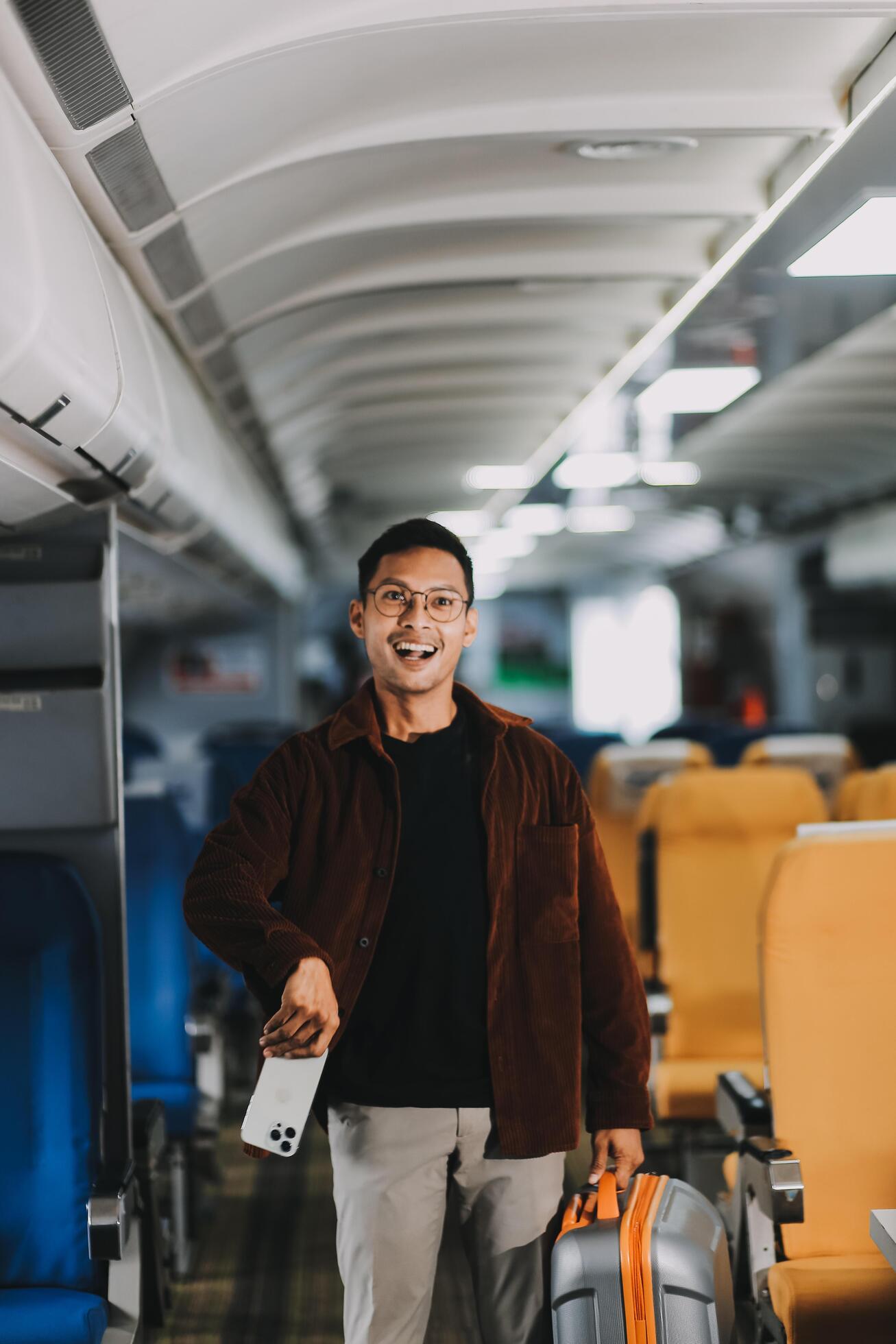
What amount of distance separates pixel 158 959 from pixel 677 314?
2616mm

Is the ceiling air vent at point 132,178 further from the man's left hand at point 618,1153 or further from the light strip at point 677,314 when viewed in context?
the man's left hand at point 618,1153

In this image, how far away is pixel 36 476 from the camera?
2521mm

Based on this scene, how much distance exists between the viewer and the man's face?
222 cm

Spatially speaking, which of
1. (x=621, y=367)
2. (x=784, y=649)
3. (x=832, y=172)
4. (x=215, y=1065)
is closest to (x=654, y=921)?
(x=215, y=1065)

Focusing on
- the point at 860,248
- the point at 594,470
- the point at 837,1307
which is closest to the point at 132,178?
the point at 860,248

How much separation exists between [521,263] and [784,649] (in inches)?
301

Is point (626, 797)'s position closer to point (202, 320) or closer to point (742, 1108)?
point (742, 1108)

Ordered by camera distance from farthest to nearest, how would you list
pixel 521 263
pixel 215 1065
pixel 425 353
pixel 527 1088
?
pixel 425 353 < pixel 215 1065 < pixel 521 263 < pixel 527 1088

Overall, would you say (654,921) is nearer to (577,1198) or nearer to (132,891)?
(132,891)

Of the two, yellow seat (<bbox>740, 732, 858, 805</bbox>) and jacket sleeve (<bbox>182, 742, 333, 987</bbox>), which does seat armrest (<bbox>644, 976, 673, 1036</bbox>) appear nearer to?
yellow seat (<bbox>740, 732, 858, 805</bbox>)

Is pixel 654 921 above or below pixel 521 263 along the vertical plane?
below

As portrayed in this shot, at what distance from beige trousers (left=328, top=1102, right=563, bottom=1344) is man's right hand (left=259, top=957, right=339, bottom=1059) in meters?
0.29

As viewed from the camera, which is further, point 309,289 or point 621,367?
point 621,367

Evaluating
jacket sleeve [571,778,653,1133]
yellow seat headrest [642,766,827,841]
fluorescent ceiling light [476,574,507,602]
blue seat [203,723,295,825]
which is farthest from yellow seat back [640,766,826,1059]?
fluorescent ceiling light [476,574,507,602]
